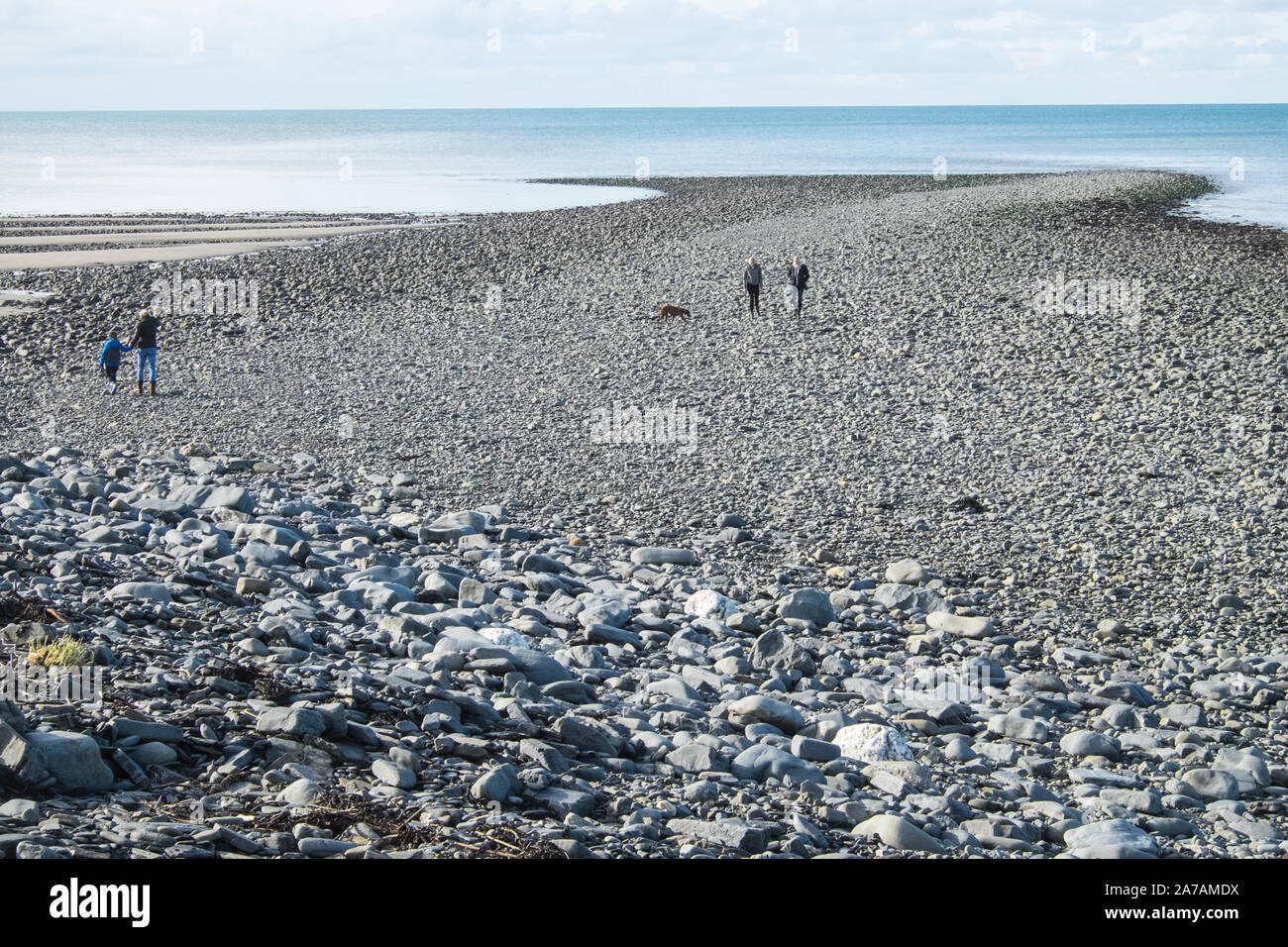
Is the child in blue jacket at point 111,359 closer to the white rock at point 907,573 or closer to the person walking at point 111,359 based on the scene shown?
the person walking at point 111,359

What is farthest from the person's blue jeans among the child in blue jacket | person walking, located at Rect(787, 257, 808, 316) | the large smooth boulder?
the large smooth boulder

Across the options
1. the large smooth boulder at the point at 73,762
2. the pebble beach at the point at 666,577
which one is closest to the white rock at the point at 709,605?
the pebble beach at the point at 666,577

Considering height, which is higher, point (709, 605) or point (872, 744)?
point (709, 605)

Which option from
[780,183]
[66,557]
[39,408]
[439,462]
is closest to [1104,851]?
[66,557]

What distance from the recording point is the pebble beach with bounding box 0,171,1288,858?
21.4 ft

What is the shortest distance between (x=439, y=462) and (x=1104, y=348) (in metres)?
13.2

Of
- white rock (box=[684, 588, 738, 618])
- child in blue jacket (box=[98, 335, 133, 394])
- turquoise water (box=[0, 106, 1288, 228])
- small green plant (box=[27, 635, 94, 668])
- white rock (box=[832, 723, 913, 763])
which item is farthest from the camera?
turquoise water (box=[0, 106, 1288, 228])

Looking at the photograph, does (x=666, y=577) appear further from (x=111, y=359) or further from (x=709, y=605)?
(x=111, y=359)

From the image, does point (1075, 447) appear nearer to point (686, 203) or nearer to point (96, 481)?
point (96, 481)

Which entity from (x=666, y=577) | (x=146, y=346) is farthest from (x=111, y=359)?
(x=666, y=577)

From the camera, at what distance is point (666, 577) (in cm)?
1203

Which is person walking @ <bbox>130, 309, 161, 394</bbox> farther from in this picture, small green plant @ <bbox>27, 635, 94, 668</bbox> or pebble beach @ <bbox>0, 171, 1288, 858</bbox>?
small green plant @ <bbox>27, 635, 94, 668</bbox>

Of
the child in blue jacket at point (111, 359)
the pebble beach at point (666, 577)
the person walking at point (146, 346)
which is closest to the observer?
the pebble beach at point (666, 577)

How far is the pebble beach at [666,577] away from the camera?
6512mm
